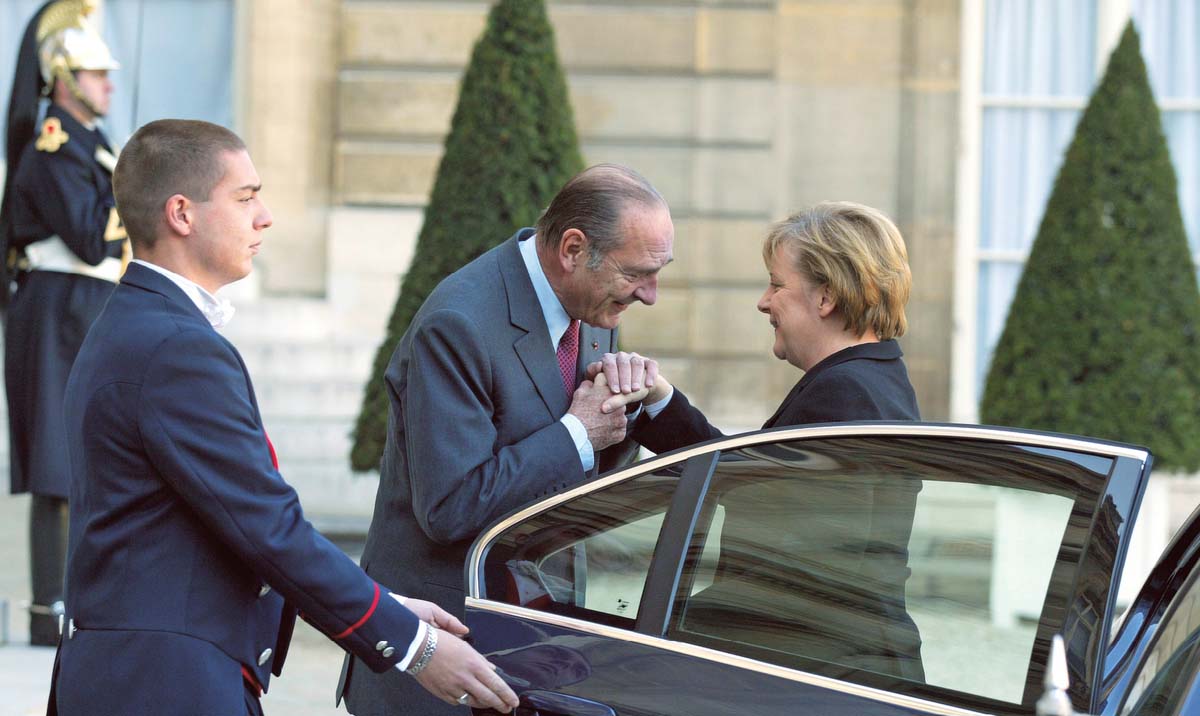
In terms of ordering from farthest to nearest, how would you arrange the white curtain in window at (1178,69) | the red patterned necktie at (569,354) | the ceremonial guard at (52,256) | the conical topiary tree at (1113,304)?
the white curtain in window at (1178,69) < the conical topiary tree at (1113,304) < the ceremonial guard at (52,256) < the red patterned necktie at (569,354)

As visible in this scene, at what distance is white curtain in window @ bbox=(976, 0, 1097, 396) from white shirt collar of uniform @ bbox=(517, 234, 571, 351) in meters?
6.37

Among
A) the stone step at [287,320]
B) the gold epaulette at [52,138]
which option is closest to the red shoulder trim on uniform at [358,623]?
the gold epaulette at [52,138]

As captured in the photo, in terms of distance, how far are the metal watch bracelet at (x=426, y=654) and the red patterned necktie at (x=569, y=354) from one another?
68cm

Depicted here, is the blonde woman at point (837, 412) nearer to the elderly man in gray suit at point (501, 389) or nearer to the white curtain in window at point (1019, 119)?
the elderly man in gray suit at point (501, 389)

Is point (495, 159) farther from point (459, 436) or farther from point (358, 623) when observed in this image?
point (358, 623)

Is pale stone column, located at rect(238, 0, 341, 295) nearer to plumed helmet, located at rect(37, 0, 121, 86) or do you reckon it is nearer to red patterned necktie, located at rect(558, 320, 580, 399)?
plumed helmet, located at rect(37, 0, 121, 86)

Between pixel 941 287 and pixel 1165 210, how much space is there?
2.34 metres

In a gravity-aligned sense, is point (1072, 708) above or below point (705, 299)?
below

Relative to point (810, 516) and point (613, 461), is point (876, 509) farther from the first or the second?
point (613, 461)

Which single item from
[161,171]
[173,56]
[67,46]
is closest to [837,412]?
[161,171]

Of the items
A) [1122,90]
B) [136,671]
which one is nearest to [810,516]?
[136,671]

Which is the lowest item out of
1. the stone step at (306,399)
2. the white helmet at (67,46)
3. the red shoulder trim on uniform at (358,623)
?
the red shoulder trim on uniform at (358,623)

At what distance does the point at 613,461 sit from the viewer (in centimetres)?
303

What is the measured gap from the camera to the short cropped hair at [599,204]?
2.73m
